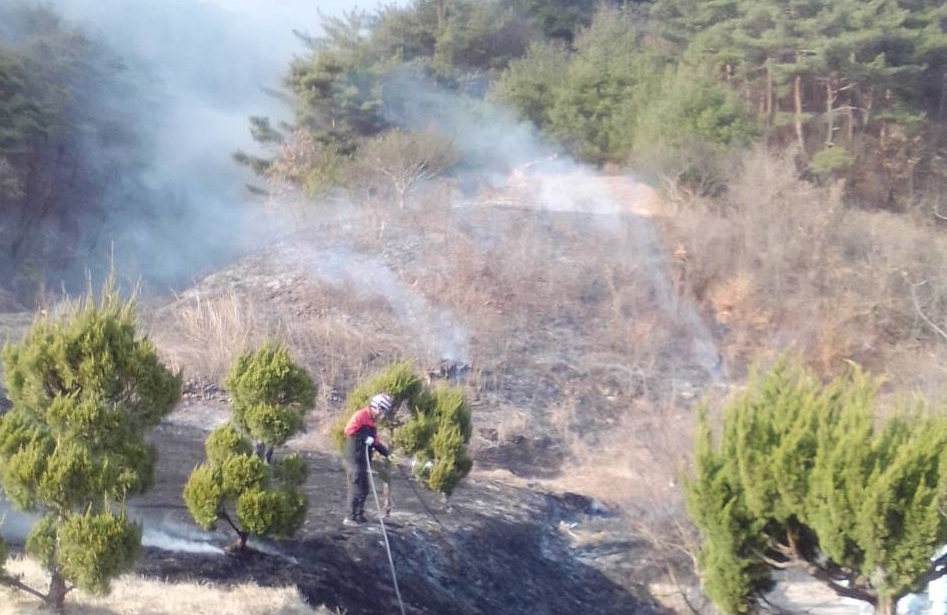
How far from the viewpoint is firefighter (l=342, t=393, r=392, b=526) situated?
35.4 feet

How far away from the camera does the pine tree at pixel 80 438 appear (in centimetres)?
693

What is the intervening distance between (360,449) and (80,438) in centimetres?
397

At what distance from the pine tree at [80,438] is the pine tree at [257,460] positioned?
56.9 inches

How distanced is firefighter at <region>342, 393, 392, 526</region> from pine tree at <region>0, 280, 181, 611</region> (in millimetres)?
3351

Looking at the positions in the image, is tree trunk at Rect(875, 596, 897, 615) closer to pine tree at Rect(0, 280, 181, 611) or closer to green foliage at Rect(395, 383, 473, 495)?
pine tree at Rect(0, 280, 181, 611)

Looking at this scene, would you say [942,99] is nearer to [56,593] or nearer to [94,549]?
[56,593]

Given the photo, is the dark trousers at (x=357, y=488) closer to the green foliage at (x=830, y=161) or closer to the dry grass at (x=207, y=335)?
the dry grass at (x=207, y=335)

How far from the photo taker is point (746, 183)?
25.5 m

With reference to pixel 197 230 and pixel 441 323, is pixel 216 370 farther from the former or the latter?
pixel 197 230

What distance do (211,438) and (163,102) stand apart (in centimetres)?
2976

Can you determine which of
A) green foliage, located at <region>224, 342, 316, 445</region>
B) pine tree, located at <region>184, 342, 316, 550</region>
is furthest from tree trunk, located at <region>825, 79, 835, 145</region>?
green foliage, located at <region>224, 342, 316, 445</region>

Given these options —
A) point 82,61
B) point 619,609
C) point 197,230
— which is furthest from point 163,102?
point 619,609

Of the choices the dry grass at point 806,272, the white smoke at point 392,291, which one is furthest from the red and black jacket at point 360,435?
the dry grass at point 806,272

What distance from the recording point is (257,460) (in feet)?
29.9
